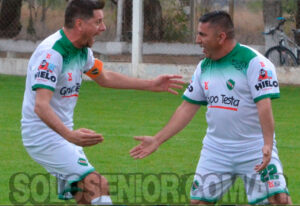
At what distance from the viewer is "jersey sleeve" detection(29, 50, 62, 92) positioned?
19.1 feet

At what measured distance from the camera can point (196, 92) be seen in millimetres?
6305

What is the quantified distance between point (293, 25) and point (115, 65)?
15.3 feet

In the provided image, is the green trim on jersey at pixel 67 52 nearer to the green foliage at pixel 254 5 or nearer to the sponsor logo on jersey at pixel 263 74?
the sponsor logo on jersey at pixel 263 74

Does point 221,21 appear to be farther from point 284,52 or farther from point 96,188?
point 284,52

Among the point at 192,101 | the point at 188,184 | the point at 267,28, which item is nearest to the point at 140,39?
the point at 267,28

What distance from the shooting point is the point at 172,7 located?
835 inches

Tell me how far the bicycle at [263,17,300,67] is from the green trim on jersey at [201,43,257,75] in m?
13.8

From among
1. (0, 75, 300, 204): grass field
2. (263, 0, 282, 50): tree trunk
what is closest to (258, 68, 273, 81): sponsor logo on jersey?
→ (0, 75, 300, 204): grass field

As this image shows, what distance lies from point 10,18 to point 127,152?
1295cm

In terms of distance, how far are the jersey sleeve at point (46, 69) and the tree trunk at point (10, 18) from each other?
16.8 metres

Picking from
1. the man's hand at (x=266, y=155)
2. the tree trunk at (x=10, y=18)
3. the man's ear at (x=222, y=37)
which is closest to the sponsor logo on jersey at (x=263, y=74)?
the man's ear at (x=222, y=37)

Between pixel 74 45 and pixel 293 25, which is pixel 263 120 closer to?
pixel 74 45

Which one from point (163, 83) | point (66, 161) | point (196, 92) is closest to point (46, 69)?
point (66, 161)

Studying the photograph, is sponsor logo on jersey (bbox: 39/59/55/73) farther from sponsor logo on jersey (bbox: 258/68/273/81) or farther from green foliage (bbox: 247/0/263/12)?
green foliage (bbox: 247/0/263/12)
